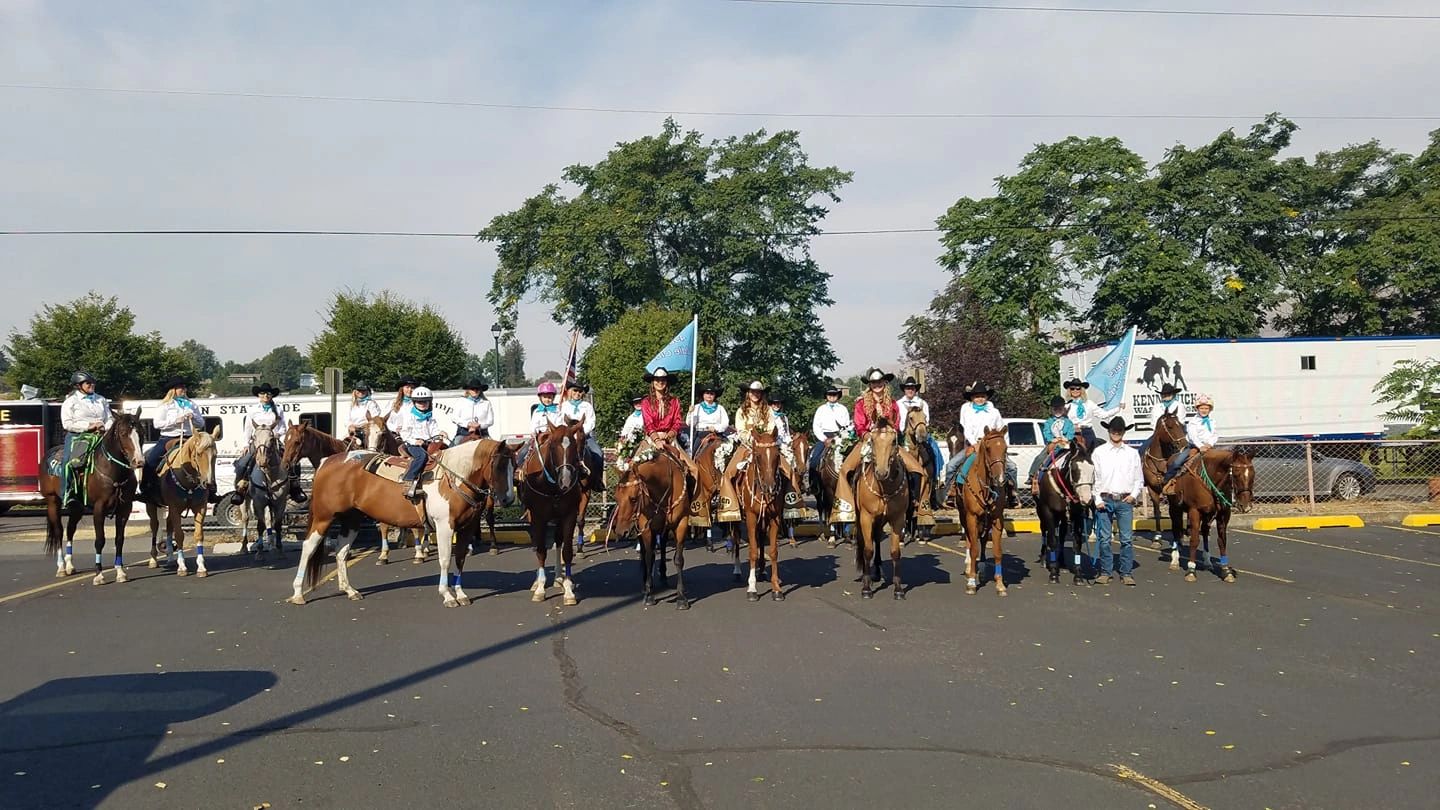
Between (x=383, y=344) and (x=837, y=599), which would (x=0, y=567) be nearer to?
(x=837, y=599)

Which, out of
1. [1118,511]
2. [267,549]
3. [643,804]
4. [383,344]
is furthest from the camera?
[383,344]

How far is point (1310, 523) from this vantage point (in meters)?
21.0

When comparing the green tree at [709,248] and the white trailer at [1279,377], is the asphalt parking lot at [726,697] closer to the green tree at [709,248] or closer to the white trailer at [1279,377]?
A: the white trailer at [1279,377]

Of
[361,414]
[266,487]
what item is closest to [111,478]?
[266,487]

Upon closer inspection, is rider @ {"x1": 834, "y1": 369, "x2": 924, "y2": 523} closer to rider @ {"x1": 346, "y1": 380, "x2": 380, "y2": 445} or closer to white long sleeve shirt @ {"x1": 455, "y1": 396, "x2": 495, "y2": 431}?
white long sleeve shirt @ {"x1": 455, "y1": 396, "x2": 495, "y2": 431}

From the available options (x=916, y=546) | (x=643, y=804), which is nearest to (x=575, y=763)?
(x=643, y=804)

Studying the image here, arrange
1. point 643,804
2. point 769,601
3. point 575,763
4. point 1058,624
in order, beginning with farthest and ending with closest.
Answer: point 769,601 → point 1058,624 → point 575,763 → point 643,804

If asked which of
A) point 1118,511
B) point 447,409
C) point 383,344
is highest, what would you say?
point 383,344

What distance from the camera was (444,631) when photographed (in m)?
10.8

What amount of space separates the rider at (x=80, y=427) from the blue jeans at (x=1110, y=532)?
1350 cm

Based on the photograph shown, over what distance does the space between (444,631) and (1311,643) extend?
8.58m

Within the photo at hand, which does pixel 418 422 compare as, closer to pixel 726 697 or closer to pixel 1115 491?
pixel 726 697

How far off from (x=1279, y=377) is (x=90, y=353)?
4791cm

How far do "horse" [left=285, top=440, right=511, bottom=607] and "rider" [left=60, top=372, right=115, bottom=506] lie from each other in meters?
3.75
